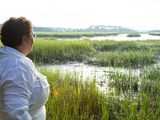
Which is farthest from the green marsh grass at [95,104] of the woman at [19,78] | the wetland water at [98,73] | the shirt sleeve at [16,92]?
the shirt sleeve at [16,92]

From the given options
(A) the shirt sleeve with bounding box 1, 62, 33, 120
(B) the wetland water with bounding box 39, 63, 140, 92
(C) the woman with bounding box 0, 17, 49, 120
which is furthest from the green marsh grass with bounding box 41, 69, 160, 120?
(A) the shirt sleeve with bounding box 1, 62, 33, 120

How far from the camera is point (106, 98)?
458cm

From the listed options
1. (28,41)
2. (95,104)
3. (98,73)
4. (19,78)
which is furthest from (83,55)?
(19,78)

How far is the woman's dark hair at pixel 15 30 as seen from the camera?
5.41ft

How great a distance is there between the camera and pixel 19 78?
1.48 meters

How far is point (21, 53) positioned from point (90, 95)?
2984 mm

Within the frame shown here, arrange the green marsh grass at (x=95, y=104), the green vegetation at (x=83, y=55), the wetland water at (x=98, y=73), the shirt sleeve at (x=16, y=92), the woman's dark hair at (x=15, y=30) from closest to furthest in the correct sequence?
the shirt sleeve at (x=16, y=92)
the woman's dark hair at (x=15, y=30)
the green marsh grass at (x=95, y=104)
the wetland water at (x=98, y=73)
the green vegetation at (x=83, y=55)

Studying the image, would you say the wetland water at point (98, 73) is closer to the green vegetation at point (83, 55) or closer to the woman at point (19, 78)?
the green vegetation at point (83, 55)

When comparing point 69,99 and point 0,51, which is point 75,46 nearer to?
point 69,99

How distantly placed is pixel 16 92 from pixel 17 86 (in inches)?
1.1

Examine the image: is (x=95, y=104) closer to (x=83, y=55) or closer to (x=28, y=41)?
(x=28, y=41)

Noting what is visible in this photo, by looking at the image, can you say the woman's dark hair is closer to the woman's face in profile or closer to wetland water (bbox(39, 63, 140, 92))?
the woman's face in profile

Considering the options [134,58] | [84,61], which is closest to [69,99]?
[134,58]

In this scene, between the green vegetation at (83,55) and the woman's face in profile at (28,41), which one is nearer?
the woman's face in profile at (28,41)
